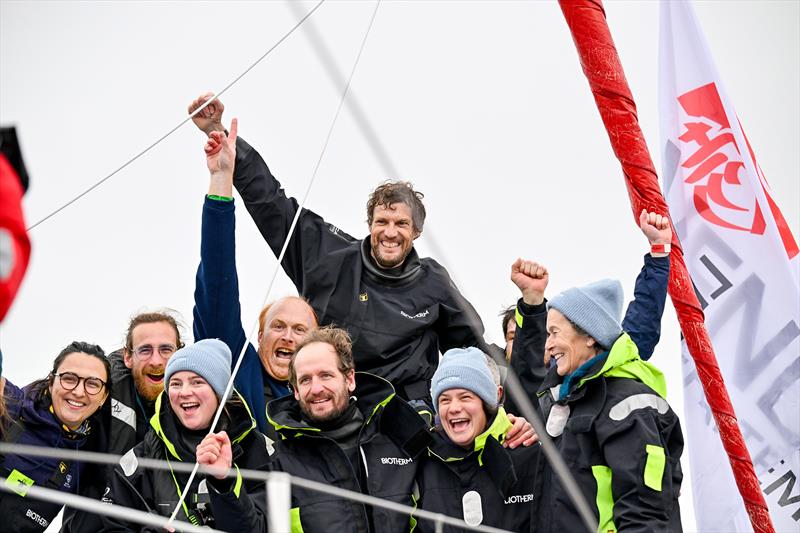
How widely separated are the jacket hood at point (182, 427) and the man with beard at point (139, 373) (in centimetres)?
47

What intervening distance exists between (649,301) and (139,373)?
6.38 feet

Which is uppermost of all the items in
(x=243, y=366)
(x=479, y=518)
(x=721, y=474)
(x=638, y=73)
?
(x=638, y=73)

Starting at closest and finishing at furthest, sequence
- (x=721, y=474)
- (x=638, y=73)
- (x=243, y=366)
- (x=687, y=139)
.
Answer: (x=243, y=366), (x=721, y=474), (x=687, y=139), (x=638, y=73)

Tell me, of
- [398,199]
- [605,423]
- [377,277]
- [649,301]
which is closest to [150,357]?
[377,277]

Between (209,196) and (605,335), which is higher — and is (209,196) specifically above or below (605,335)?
above

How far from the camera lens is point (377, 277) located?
512 cm

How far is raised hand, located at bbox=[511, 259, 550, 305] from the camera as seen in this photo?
4.69m

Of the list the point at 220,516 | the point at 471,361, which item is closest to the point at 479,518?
the point at 471,361

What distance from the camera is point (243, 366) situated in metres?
4.69

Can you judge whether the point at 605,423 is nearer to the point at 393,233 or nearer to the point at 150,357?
the point at 393,233

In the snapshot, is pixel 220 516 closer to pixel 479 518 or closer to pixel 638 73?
pixel 479 518

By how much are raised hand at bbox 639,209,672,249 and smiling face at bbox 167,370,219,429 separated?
1800 millimetres

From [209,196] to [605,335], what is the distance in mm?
1581

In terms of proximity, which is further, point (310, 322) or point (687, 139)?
point (687, 139)
